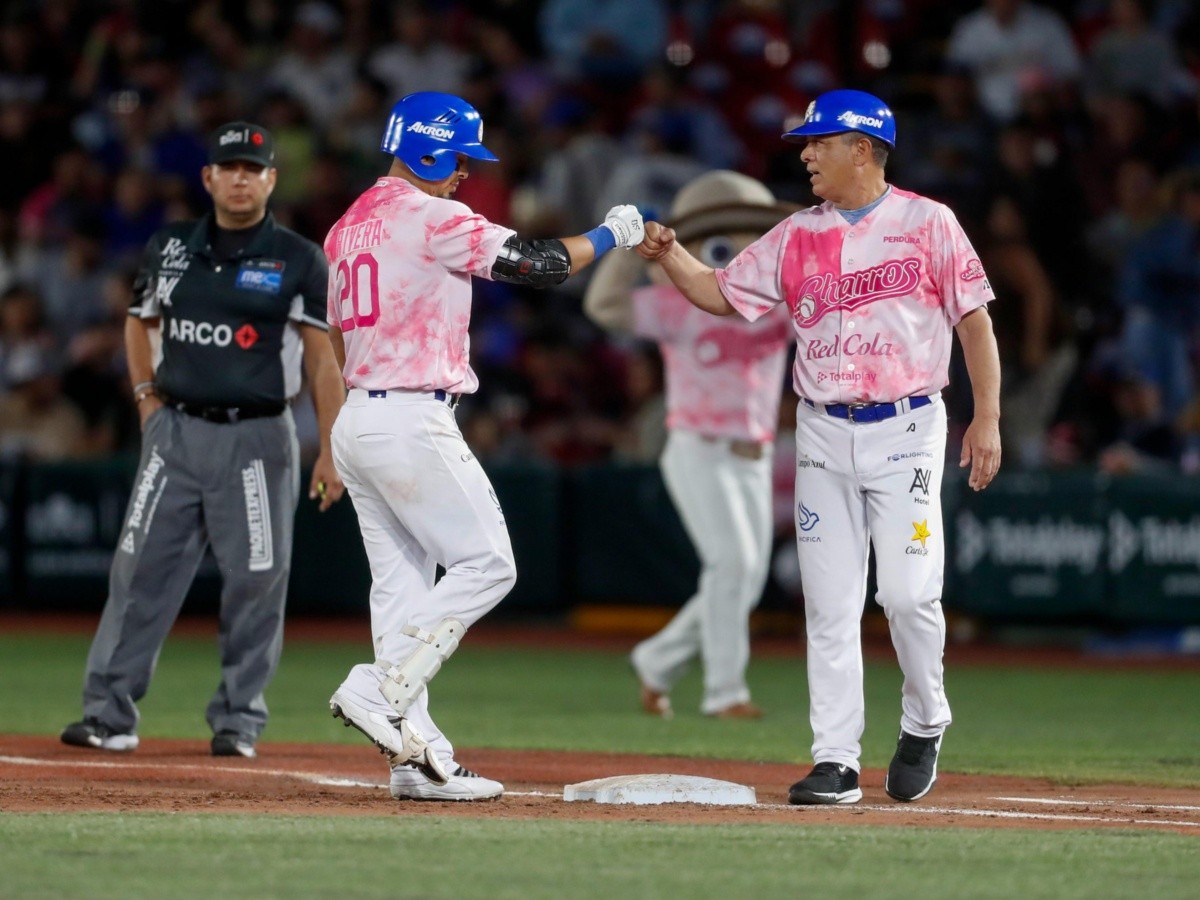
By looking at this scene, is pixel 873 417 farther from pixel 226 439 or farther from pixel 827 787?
pixel 226 439

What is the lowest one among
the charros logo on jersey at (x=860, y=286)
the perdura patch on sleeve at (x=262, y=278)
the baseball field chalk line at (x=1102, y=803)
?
the baseball field chalk line at (x=1102, y=803)

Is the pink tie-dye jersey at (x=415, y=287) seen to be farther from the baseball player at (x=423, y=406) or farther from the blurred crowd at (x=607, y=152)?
the blurred crowd at (x=607, y=152)

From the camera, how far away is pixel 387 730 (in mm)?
6676

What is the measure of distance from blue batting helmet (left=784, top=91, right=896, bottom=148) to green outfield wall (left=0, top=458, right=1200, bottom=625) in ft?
25.0

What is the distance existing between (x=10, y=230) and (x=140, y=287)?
11417 mm

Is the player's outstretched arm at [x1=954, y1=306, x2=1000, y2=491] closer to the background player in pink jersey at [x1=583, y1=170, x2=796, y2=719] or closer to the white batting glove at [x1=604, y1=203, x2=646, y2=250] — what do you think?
the white batting glove at [x1=604, y1=203, x2=646, y2=250]

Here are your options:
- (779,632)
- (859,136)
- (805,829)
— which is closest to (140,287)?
(859,136)

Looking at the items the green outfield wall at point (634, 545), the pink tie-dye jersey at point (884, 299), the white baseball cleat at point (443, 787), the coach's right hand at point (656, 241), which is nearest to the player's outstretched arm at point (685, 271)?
the coach's right hand at point (656, 241)

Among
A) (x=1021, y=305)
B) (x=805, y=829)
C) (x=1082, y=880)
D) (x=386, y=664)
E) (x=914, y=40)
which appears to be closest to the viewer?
(x=1082, y=880)

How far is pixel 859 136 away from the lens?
708cm

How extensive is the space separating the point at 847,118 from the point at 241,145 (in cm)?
286

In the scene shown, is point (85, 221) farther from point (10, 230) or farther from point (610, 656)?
point (610, 656)

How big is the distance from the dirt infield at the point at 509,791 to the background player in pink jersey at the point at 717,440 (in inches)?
75.8

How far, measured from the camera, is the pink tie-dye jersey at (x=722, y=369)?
1045 cm
